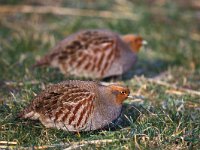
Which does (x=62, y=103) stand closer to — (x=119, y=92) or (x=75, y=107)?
(x=75, y=107)

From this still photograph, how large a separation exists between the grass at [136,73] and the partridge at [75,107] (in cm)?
11

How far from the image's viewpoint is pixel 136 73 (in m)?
8.95

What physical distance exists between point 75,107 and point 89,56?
256cm

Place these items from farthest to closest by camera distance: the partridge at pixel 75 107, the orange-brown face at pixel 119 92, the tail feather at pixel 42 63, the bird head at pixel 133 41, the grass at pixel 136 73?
the bird head at pixel 133 41
the tail feather at pixel 42 63
the orange-brown face at pixel 119 92
the partridge at pixel 75 107
the grass at pixel 136 73

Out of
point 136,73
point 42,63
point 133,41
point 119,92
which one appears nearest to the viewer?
point 119,92

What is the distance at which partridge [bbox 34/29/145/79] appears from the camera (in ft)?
26.3

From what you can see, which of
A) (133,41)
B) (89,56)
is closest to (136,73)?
(133,41)

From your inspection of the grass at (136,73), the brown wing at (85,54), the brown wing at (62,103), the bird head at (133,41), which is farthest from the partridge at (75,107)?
the bird head at (133,41)

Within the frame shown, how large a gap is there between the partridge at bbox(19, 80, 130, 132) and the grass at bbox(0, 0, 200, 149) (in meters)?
0.11

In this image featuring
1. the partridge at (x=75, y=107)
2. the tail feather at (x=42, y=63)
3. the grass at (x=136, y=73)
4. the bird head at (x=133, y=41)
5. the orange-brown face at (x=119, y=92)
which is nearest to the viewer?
the grass at (x=136, y=73)

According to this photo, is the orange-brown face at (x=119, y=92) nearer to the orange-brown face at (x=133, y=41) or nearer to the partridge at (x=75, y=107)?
the partridge at (x=75, y=107)

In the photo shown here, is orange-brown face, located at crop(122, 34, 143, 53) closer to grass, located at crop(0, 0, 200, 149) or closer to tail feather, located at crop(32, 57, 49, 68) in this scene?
grass, located at crop(0, 0, 200, 149)

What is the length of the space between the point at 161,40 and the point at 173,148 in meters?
5.43

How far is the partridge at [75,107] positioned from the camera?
555cm
